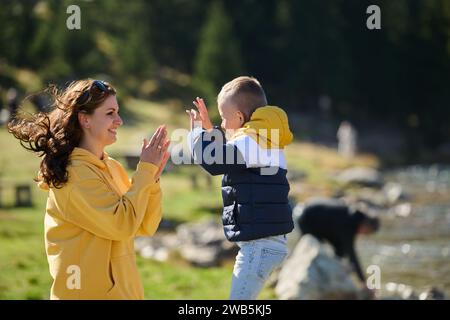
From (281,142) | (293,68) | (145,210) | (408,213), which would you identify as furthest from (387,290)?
(293,68)

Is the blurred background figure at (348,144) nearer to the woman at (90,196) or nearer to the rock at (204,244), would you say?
the rock at (204,244)

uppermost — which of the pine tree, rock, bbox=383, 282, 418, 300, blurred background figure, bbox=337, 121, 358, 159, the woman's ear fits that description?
the pine tree

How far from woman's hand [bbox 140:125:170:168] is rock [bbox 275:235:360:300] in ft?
16.4

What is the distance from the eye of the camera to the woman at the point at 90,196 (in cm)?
369

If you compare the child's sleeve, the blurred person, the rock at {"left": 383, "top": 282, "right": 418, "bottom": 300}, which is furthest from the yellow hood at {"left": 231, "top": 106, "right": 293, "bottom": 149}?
the blurred person

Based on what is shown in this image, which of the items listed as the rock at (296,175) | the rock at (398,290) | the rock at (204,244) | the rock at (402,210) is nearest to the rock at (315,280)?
the rock at (398,290)

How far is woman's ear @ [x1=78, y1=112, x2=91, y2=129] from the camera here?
12.7 feet

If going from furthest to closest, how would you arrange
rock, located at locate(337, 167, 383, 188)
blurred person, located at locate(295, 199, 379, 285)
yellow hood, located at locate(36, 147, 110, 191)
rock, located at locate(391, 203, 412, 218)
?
1. rock, located at locate(337, 167, 383, 188)
2. rock, located at locate(391, 203, 412, 218)
3. blurred person, located at locate(295, 199, 379, 285)
4. yellow hood, located at locate(36, 147, 110, 191)

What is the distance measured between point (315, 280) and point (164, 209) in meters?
8.71

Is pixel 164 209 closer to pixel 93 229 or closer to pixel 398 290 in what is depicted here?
pixel 398 290

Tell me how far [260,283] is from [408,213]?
61.0 ft

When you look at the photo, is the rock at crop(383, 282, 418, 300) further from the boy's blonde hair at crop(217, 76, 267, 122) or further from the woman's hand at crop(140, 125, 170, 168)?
the woman's hand at crop(140, 125, 170, 168)

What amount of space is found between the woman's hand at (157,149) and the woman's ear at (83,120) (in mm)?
286

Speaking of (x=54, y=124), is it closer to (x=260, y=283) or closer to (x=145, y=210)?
(x=145, y=210)
